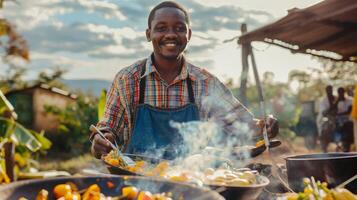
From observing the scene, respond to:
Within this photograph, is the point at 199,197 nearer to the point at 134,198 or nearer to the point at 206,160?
the point at 134,198

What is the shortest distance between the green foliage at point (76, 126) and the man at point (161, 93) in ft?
43.1

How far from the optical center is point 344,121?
1082 cm

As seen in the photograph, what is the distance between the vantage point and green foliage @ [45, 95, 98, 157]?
1709 centimetres

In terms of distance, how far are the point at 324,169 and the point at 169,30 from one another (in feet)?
5.22

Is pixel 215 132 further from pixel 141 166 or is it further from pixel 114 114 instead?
pixel 141 166

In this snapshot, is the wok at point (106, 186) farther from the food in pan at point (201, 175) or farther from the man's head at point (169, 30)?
the man's head at point (169, 30)

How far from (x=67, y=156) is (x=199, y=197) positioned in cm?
1664

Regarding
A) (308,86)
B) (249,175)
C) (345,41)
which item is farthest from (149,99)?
(308,86)

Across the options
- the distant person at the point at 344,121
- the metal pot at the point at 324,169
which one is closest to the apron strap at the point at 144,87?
the metal pot at the point at 324,169

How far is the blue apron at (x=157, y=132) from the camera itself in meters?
3.24

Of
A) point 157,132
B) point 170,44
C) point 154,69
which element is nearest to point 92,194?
point 157,132

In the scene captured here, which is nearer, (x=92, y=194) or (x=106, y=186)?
(x=92, y=194)

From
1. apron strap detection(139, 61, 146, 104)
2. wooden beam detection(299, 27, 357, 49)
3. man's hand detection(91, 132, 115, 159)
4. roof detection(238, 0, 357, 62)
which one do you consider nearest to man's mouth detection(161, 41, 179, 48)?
apron strap detection(139, 61, 146, 104)

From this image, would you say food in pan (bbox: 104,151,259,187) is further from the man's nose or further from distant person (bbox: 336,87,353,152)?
distant person (bbox: 336,87,353,152)
